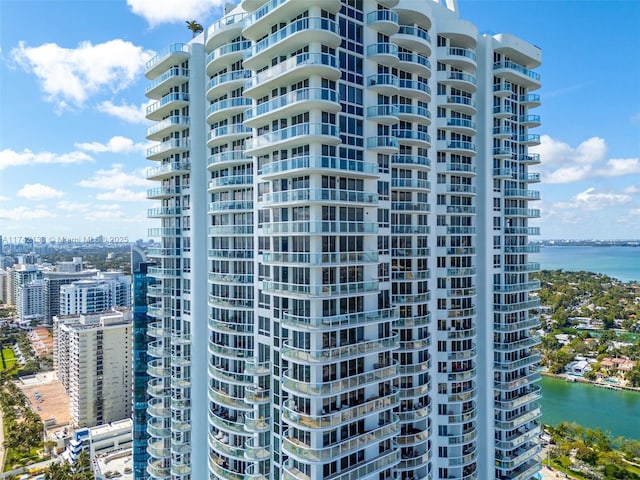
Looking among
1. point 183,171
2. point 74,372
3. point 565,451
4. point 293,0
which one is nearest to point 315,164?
point 293,0

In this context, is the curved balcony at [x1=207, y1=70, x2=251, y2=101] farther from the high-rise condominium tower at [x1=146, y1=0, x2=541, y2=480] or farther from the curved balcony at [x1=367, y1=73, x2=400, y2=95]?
the curved balcony at [x1=367, y1=73, x2=400, y2=95]

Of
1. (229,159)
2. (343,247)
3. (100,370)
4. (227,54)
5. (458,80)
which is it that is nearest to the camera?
(343,247)

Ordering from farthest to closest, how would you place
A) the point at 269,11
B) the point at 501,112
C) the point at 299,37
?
the point at 501,112
the point at 269,11
the point at 299,37

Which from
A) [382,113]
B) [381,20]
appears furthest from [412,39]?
[382,113]

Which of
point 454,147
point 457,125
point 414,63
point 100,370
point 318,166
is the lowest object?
point 100,370

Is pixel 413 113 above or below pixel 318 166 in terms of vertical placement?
above

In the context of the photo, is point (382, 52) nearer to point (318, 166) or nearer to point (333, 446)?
point (318, 166)

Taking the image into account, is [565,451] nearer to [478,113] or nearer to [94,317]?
[478,113]
